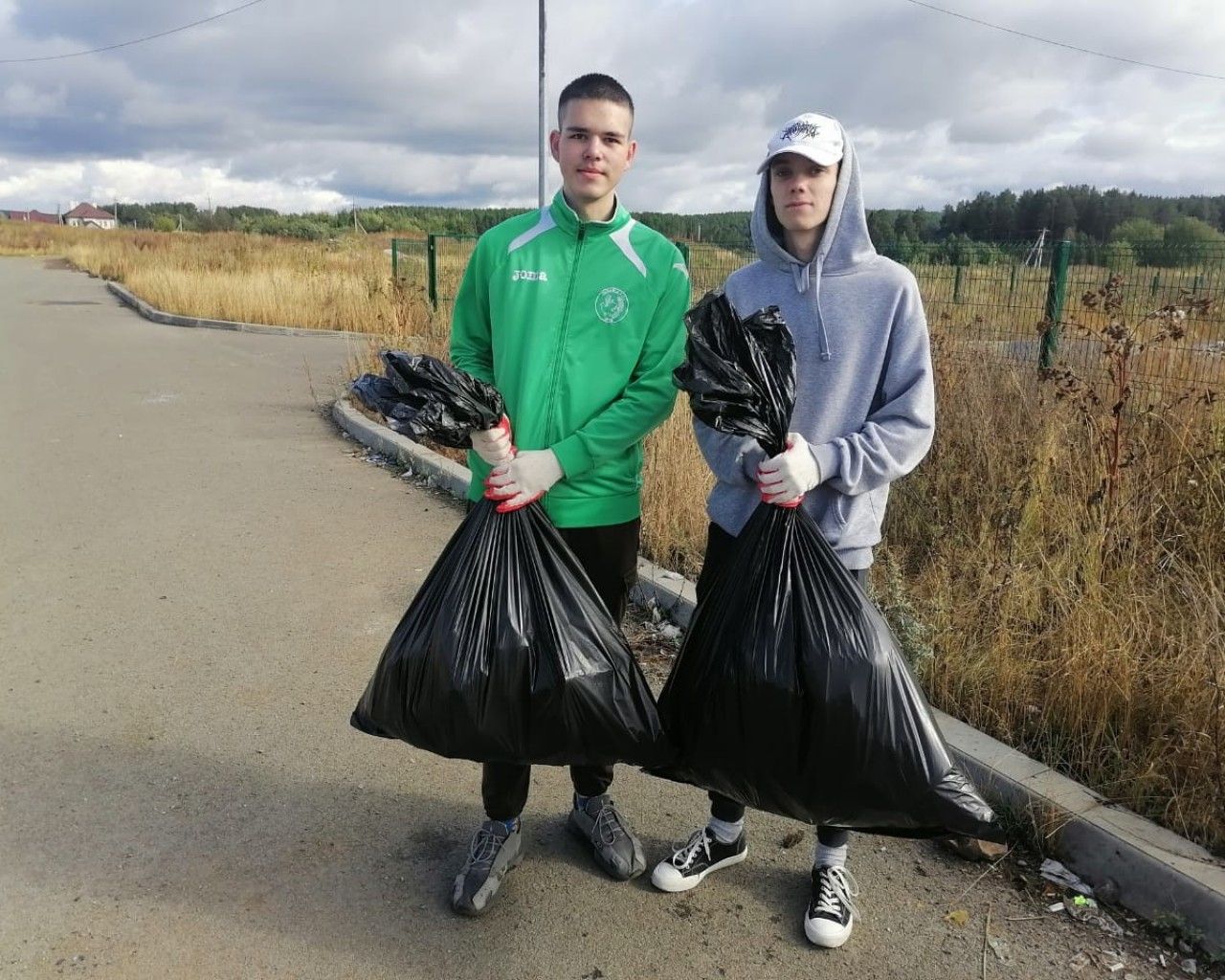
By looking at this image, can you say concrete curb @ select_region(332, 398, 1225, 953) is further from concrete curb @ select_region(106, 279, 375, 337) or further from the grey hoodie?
concrete curb @ select_region(106, 279, 375, 337)

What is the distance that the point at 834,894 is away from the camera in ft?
8.13

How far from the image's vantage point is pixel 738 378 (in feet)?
6.82

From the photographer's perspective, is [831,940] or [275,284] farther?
[275,284]

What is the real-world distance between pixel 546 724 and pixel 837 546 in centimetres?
84

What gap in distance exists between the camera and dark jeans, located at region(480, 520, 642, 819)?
2.56m

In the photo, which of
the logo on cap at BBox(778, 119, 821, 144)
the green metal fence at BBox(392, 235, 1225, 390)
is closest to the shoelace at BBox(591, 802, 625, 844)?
the logo on cap at BBox(778, 119, 821, 144)

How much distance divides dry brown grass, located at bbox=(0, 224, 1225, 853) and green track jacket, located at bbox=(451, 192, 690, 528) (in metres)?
1.59

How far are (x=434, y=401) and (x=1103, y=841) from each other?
6.99ft

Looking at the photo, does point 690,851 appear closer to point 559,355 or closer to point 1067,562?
point 559,355

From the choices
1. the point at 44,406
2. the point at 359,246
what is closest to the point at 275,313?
the point at 44,406

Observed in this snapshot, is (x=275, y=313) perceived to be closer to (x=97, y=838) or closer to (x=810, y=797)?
(x=97, y=838)

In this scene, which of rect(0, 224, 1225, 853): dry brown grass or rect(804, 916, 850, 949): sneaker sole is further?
rect(0, 224, 1225, 853): dry brown grass

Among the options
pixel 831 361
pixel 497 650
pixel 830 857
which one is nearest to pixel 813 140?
pixel 831 361

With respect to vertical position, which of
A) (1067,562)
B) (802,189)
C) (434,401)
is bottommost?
(1067,562)
